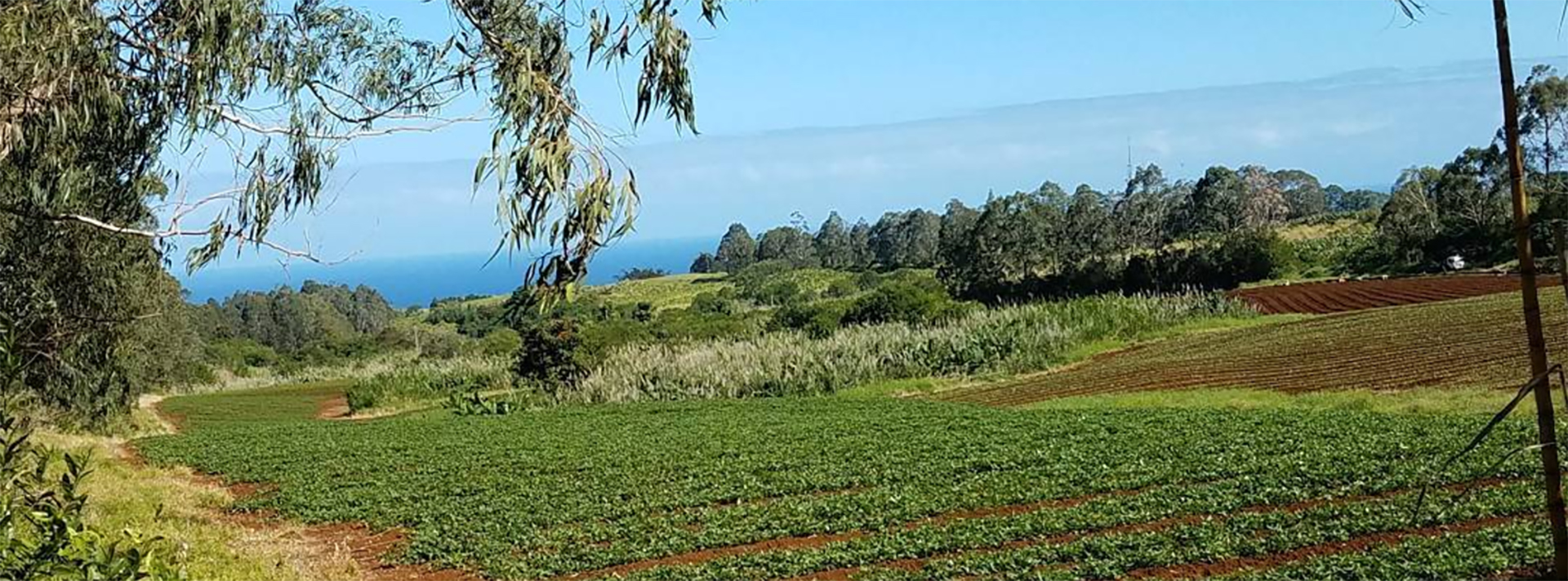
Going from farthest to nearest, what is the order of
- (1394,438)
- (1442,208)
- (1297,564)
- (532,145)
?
1. (1442,208)
2. (1394,438)
3. (1297,564)
4. (532,145)

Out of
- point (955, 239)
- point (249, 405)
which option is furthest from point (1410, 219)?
point (249, 405)

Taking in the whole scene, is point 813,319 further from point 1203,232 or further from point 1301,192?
point 1301,192

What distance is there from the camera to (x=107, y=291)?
56.2ft

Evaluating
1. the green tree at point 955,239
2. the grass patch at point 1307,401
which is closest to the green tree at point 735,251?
the green tree at point 955,239

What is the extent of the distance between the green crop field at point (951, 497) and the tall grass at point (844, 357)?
10749 millimetres

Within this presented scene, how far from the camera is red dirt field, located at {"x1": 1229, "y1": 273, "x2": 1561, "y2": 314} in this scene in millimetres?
33094

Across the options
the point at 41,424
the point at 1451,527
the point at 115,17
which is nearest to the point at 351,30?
the point at 115,17

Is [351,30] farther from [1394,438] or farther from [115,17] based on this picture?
[1394,438]

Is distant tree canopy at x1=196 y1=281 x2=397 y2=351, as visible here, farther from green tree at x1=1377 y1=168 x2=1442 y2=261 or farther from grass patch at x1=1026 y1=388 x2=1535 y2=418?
grass patch at x1=1026 y1=388 x2=1535 y2=418

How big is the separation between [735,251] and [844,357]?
247 ft

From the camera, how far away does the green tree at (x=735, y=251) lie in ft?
335

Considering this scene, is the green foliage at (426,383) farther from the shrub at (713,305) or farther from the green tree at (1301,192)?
the green tree at (1301,192)

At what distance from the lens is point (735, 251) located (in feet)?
344

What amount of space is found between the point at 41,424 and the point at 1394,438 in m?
18.8
